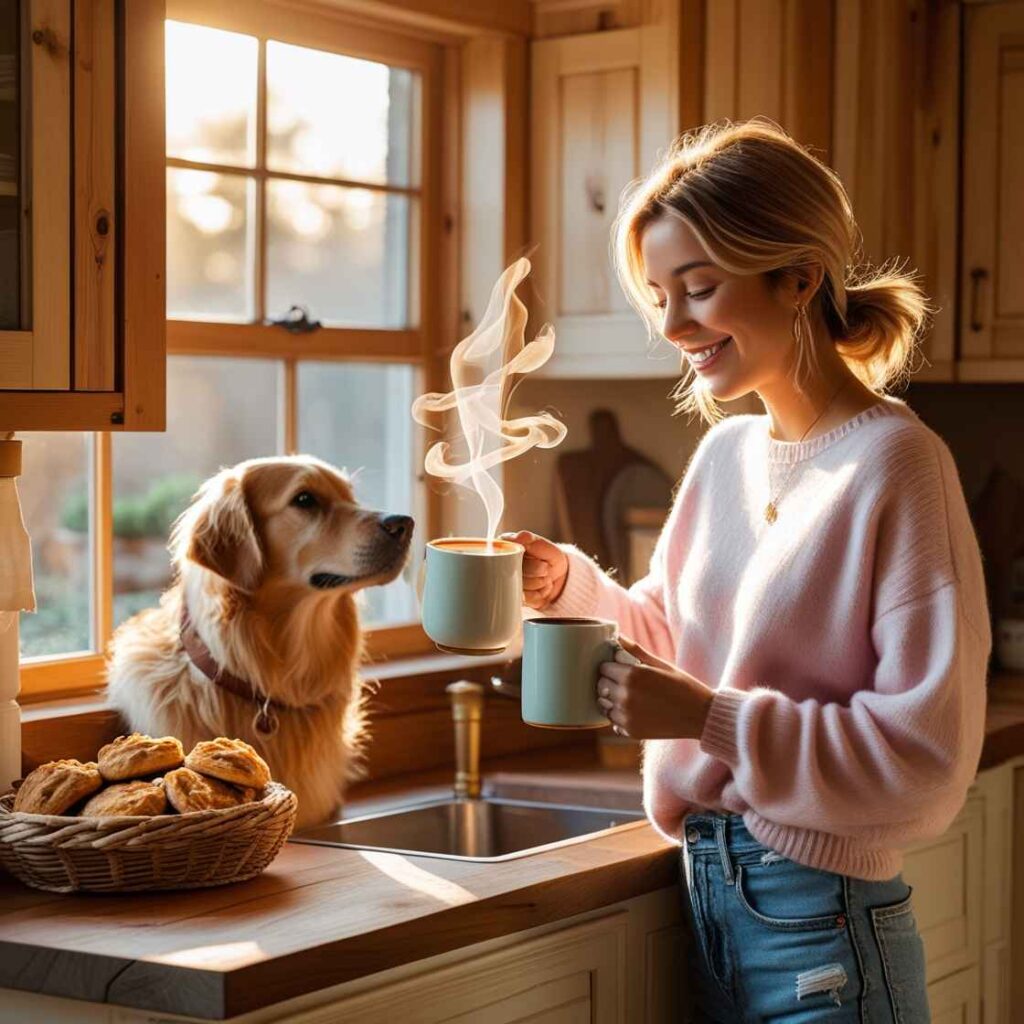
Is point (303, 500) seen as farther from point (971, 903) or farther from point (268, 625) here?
point (971, 903)

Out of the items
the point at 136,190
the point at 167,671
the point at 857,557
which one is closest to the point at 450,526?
the point at 167,671

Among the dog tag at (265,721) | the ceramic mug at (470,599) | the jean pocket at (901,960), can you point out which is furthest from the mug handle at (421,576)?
the jean pocket at (901,960)

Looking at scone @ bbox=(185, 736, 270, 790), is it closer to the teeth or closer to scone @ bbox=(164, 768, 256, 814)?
scone @ bbox=(164, 768, 256, 814)

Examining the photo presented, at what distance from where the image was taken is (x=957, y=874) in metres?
2.55

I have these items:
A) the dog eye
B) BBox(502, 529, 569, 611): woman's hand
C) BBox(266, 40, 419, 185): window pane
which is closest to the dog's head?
the dog eye

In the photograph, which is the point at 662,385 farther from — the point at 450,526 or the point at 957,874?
the point at 957,874

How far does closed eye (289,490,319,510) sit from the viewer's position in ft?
7.13

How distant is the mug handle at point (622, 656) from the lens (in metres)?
1.64

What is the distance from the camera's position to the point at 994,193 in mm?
2977

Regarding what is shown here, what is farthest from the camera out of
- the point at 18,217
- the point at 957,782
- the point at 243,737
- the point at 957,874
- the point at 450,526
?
the point at 450,526

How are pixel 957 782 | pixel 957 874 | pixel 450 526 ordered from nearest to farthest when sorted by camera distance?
pixel 957 782 < pixel 957 874 < pixel 450 526

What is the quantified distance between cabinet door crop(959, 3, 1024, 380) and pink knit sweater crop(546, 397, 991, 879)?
1.31m

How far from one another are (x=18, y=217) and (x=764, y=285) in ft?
2.65

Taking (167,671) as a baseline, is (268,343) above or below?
above
